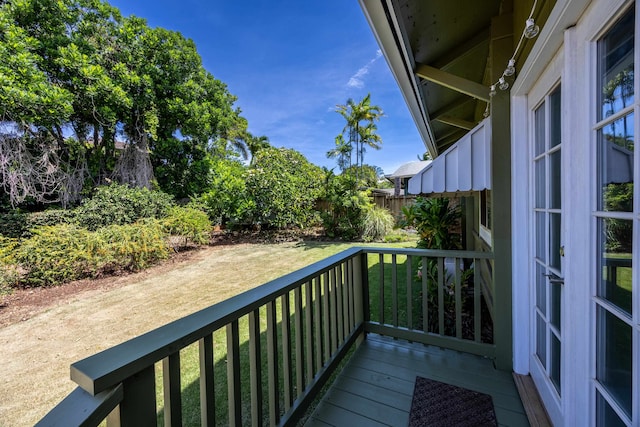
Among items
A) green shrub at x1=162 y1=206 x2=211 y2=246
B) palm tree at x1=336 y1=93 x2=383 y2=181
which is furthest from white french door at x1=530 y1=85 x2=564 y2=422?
palm tree at x1=336 y1=93 x2=383 y2=181

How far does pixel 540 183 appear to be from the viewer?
1776mm

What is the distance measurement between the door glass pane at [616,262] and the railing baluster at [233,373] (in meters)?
1.50

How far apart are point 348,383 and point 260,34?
1111cm

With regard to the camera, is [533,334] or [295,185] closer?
[533,334]

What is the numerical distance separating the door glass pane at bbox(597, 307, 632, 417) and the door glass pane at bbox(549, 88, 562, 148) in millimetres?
955

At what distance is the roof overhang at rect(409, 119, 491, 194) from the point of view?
2.23m

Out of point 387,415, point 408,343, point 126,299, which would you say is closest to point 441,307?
point 408,343

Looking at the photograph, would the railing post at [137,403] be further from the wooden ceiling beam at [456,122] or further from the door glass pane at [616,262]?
the wooden ceiling beam at [456,122]

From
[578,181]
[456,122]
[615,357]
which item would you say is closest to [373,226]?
[456,122]

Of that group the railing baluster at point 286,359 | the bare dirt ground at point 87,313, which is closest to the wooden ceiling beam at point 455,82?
the railing baluster at point 286,359

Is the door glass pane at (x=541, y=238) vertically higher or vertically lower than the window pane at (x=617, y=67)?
lower

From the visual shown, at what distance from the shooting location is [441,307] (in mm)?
2529

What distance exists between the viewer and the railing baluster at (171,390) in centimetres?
92

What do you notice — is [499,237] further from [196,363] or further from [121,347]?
[196,363]
